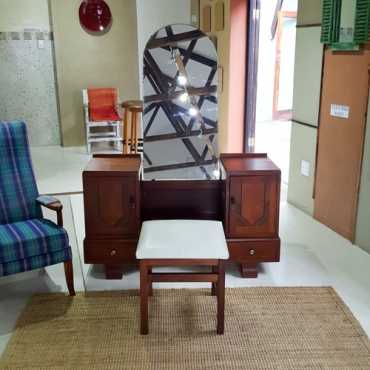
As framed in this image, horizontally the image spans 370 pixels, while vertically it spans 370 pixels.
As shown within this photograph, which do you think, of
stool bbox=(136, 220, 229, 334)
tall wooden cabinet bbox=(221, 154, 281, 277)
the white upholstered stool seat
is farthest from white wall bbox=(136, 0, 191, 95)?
stool bbox=(136, 220, 229, 334)

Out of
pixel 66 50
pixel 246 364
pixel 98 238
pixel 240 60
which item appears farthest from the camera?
pixel 66 50

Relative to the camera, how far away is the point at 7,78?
252 inches

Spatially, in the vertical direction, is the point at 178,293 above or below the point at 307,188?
below

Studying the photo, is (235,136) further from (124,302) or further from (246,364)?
(246,364)

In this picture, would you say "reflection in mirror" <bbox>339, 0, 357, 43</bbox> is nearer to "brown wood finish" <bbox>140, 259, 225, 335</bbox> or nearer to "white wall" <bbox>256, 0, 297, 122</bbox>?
"brown wood finish" <bbox>140, 259, 225, 335</bbox>

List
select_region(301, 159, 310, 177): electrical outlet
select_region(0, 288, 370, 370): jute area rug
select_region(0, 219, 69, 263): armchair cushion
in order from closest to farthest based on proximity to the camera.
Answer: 1. select_region(0, 288, 370, 370): jute area rug
2. select_region(0, 219, 69, 263): armchair cushion
3. select_region(301, 159, 310, 177): electrical outlet

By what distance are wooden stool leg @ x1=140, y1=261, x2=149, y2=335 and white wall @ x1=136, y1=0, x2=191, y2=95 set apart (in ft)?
15.2

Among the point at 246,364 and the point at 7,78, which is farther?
the point at 7,78

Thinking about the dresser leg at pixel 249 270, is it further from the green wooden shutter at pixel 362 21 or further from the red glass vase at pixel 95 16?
the red glass vase at pixel 95 16

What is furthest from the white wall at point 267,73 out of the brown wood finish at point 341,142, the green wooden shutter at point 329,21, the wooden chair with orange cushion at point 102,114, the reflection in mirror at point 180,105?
the reflection in mirror at point 180,105

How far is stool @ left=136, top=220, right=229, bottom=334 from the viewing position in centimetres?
223

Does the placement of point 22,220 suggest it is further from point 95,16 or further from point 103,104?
point 95,16

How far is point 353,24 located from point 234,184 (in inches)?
55.2

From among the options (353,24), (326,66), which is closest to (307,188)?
(326,66)
